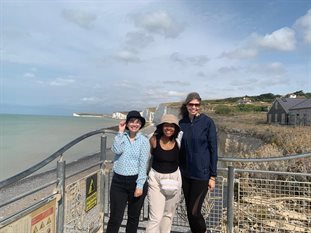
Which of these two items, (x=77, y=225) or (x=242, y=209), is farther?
(x=242, y=209)

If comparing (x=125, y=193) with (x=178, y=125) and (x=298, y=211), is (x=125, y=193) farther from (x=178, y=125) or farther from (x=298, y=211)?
(x=298, y=211)

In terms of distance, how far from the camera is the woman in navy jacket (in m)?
3.71

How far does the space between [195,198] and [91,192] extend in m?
1.21

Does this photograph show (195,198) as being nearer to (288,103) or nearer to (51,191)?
(51,191)

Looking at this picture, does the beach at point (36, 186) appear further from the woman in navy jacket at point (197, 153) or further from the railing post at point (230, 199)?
the railing post at point (230, 199)

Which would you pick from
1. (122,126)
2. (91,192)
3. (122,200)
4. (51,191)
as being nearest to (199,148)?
(122,126)

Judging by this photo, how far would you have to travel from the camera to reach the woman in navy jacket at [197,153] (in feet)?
12.2

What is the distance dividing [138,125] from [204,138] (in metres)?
0.72

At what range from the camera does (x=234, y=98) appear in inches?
4968

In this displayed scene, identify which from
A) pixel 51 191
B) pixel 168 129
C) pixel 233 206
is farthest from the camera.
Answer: pixel 233 206

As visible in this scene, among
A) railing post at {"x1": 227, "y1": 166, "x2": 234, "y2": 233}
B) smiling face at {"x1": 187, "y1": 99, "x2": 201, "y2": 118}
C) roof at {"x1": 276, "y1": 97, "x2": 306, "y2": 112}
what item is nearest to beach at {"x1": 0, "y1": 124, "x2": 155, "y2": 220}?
smiling face at {"x1": 187, "y1": 99, "x2": 201, "y2": 118}

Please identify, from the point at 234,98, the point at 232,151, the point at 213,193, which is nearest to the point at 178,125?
the point at 213,193

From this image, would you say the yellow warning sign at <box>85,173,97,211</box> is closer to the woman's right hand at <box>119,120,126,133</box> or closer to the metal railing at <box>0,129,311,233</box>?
the metal railing at <box>0,129,311,233</box>

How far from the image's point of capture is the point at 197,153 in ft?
12.2
